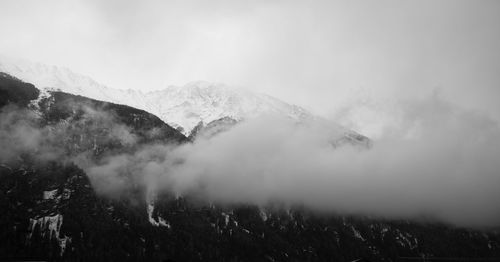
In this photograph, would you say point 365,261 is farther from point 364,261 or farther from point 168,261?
point 168,261

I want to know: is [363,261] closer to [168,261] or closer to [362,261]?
[362,261]

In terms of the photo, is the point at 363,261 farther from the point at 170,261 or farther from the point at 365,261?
the point at 170,261

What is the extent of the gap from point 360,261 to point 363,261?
1.20 metres

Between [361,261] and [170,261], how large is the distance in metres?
55.2

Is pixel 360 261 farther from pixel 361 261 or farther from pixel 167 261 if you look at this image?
pixel 167 261

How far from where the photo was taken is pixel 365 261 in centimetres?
14525

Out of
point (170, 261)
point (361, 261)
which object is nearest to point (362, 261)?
point (361, 261)

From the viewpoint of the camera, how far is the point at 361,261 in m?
144

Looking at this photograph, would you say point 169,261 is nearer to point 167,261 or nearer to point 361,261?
point 167,261

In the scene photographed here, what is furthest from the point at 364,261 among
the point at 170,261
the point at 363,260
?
the point at 170,261

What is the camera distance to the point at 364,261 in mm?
145000

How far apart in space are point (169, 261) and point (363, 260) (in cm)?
5635

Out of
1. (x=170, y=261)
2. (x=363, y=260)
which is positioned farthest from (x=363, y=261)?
(x=170, y=261)

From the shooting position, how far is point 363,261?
14462 centimetres
